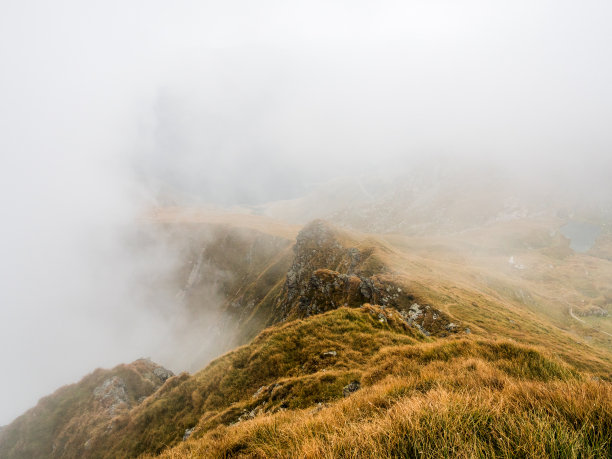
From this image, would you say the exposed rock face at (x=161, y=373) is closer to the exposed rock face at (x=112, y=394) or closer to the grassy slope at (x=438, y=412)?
the exposed rock face at (x=112, y=394)

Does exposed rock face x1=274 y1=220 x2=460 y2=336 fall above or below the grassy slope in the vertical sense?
below

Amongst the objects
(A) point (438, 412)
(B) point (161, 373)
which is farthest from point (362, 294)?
(B) point (161, 373)

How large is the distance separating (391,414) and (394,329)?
14.3 metres

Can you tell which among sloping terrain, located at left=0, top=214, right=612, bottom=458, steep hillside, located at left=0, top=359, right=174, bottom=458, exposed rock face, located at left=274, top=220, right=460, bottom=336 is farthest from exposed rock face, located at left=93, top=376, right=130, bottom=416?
exposed rock face, located at left=274, top=220, right=460, bottom=336

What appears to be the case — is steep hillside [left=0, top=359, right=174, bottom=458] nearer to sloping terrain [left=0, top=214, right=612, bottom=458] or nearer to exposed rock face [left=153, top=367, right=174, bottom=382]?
exposed rock face [left=153, top=367, right=174, bottom=382]

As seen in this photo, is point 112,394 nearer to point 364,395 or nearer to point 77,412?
point 77,412

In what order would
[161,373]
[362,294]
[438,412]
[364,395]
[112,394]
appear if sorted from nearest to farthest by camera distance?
[438,412]
[364,395]
[112,394]
[362,294]
[161,373]

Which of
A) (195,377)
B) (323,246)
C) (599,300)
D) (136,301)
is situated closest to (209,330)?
(323,246)

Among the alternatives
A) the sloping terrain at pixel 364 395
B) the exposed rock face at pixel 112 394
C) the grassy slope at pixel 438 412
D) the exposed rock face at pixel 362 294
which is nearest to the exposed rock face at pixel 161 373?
the sloping terrain at pixel 364 395

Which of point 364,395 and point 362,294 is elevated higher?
point 364,395

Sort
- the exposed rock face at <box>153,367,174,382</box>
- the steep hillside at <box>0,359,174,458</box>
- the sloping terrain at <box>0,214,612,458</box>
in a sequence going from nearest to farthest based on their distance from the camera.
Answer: the sloping terrain at <box>0,214,612,458</box> < the steep hillside at <box>0,359,174,458</box> < the exposed rock face at <box>153,367,174,382</box>

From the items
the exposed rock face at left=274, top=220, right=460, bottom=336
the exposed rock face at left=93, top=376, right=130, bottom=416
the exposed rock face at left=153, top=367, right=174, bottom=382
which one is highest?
the exposed rock face at left=274, top=220, right=460, bottom=336

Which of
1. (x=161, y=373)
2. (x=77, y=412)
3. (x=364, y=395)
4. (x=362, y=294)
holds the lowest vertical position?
(x=161, y=373)

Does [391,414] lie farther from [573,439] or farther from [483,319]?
[483,319]
